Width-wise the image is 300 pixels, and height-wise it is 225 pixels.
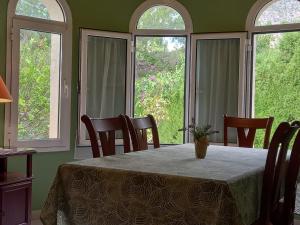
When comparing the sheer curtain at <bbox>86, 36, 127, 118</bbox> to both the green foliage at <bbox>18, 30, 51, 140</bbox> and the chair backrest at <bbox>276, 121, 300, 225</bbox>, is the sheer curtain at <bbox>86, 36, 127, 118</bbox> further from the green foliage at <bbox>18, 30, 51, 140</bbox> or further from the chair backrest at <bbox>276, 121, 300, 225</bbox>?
the chair backrest at <bbox>276, 121, 300, 225</bbox>

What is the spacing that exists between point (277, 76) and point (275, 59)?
240 millimetres

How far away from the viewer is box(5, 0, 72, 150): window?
159 inches

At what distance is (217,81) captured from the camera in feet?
15.5

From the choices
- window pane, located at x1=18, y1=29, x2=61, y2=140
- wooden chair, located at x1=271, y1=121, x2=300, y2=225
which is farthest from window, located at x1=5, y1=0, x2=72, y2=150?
wooden chair, located at x1=271, y1=121, x2=300, y2=225

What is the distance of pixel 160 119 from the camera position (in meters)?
5.00

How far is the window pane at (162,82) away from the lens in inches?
194

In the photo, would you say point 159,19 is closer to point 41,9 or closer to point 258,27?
point 258,27

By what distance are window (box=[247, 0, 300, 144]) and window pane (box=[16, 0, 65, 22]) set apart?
6.74 ft

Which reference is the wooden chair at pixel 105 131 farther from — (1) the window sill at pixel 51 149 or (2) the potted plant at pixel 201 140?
(1) the window sill at pixel 51 149

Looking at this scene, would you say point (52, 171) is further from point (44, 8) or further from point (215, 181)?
point (215, 181)

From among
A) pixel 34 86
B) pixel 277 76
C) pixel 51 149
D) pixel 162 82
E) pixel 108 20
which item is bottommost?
pixel 51 149

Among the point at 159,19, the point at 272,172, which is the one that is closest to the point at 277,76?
the point at 159,19

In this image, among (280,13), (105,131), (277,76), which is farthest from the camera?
(277,76)

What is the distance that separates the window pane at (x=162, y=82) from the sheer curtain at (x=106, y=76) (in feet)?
0.70
